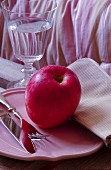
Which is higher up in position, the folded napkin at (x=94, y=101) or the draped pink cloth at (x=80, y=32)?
the folded napkin at (x=94, y=101)

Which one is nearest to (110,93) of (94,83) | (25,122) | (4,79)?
(94,83)

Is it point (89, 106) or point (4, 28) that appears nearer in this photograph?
point (89, 106)

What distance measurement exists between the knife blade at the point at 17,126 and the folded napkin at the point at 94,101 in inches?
2.8

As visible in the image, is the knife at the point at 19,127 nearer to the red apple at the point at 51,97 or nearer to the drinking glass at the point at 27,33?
the red apple at the point at 51,97

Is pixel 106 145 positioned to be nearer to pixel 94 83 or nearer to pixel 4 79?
pixel 94 83

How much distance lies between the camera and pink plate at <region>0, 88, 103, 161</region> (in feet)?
1.65

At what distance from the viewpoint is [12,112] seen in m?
0.58

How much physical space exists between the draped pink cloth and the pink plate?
1.14ft

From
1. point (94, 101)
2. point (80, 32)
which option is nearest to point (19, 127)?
point (94, 101)

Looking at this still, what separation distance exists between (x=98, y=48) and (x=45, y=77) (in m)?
0.36

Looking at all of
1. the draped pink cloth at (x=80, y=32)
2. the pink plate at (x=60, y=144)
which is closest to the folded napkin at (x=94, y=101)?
the pink plate at (x=60, y=144)

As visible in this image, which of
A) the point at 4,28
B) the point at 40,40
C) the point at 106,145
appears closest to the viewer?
the point at 106,145

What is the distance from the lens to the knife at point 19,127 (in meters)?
0.52

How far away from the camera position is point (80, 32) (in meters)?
0.90
